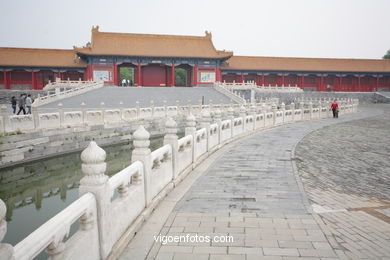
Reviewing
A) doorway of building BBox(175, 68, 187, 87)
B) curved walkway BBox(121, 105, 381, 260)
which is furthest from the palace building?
curved walkway BBox(121, 105, 381, 260)

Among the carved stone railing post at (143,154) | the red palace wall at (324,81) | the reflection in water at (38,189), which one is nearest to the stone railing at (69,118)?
the reflection in water at (38,189)

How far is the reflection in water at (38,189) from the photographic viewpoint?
289 inches

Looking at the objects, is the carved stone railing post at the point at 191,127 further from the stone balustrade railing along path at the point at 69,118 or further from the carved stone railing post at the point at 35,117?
the carved stone railing post at the point at 35,117

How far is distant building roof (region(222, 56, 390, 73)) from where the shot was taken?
4028 cm

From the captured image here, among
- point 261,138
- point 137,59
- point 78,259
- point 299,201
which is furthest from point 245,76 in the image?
point 78,259

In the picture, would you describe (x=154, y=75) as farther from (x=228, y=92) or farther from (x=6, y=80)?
(x=6, y=80)

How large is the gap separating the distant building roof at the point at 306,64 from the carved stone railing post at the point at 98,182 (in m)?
37.6

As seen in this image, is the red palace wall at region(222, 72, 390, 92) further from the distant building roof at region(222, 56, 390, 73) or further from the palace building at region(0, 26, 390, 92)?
the distant building roof at region(222, 56, 390, 73)

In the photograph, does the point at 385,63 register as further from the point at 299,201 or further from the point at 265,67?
the point at 299,201

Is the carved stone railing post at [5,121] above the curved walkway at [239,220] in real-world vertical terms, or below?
above

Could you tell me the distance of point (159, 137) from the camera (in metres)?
19.0

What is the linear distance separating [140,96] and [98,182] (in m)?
26.1

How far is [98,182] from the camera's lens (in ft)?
10.0

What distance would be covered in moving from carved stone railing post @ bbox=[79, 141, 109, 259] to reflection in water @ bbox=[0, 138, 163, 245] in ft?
13.4
